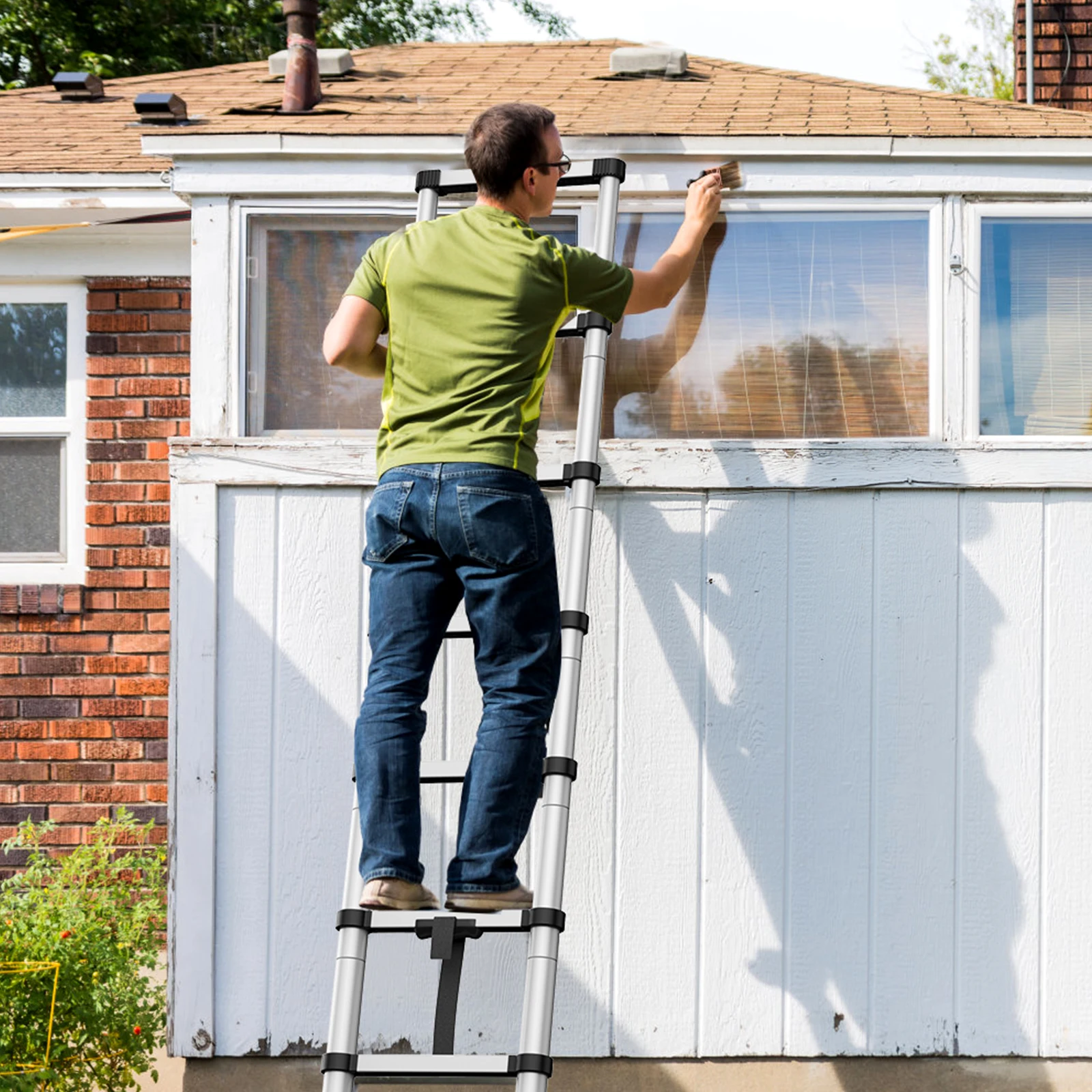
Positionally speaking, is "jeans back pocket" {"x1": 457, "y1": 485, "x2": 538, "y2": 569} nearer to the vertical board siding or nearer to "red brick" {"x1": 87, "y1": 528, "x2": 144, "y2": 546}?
the vertical board siding

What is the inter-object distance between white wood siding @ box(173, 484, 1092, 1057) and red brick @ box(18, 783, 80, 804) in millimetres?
1980

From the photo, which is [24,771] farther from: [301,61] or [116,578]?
[301,61]

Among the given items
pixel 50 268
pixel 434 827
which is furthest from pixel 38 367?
pixel 434 827

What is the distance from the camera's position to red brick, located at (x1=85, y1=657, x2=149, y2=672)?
17.7 ft

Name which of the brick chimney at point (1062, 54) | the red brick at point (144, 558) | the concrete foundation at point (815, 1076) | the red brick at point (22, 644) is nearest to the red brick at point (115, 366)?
the red brick at point (144, 558)

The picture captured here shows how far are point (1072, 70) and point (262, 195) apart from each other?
284 inches

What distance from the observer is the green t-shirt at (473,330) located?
293cm

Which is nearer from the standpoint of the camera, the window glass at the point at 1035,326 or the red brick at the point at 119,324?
the window glass at the point at 1035,326

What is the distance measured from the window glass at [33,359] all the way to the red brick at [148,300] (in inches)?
10.7

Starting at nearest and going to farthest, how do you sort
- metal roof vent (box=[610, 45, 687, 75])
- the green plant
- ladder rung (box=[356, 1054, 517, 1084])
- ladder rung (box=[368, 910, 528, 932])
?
ladder rung (box=[356, 1054, 517, 1084]) < ladder rung (box=[368, 910, 528, 932]) < the green plant < metal roof vent (box=[610, 45, 687, 75])

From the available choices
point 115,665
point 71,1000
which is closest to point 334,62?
point 115,665

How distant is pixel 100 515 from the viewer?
539 centimetres

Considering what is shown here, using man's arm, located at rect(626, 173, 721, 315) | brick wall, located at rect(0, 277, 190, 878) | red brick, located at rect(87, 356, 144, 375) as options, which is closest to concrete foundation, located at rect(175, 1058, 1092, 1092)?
man's arm, located at rect(626, 173, 721, 315)

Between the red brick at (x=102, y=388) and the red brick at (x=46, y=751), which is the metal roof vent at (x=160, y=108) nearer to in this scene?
the red brick at (x=102, y=388)
